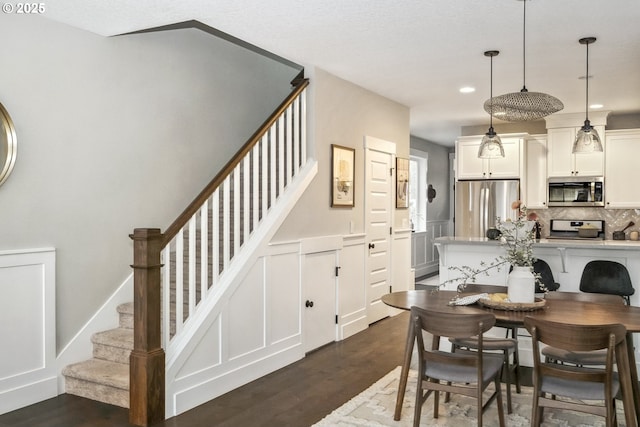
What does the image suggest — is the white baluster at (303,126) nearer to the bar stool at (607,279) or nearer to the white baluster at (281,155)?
the white baluster at (281,155)

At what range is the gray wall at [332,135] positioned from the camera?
5.04 metres

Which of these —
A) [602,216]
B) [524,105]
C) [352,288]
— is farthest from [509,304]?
[602,216]

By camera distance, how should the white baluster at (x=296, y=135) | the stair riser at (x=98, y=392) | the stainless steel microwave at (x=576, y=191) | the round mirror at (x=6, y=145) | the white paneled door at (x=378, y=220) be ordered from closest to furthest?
the round mirror at (x=6, y=145) < the stair riser at (x=98, y=392) < the white baluster at (x=296, y=135) < the white paneled door at (x=378, y=220) < the stainless steel microwave at (x=576, y=191)

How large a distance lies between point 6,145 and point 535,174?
669 cm

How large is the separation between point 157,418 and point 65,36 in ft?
9.13

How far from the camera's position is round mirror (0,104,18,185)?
137 inches

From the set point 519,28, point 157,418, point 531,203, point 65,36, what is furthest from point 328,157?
point 531,203

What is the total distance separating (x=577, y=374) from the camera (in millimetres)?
2781

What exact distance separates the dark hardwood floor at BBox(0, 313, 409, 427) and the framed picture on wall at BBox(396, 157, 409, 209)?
237 cm

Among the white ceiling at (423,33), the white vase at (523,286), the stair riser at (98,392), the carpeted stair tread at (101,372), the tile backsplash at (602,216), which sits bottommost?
the stair riser at (98,392)

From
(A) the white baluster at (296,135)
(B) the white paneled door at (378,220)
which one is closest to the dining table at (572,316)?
(A) the white baluster at (296,135)

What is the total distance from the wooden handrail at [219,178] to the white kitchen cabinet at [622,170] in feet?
15.5

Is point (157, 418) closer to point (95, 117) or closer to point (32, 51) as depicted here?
point (95, 117)

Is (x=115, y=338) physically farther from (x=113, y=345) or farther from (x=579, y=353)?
(x=579, y=353)
